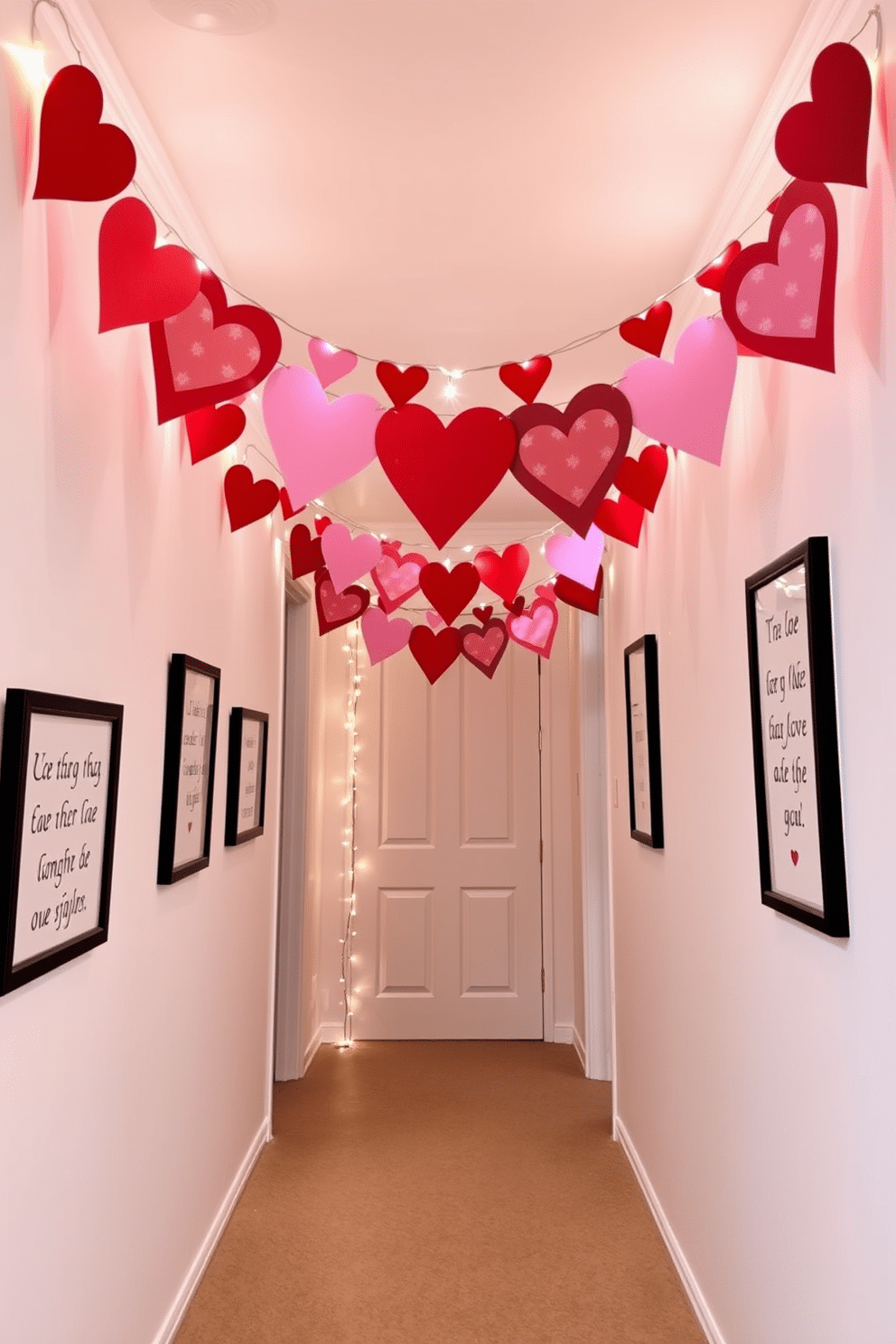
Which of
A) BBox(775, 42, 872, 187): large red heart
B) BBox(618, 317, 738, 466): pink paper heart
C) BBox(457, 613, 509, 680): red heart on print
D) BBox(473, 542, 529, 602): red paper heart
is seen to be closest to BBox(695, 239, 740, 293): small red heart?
BBox(618, 317, 738, 466): pink paper heart

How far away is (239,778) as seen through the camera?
2631mm

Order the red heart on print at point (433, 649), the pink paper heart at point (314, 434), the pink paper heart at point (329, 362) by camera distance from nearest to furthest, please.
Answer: the pink paper heart at point (314, 434) < the pink paper heart at point (329, 362) < the red heart on print at point (433, 649)

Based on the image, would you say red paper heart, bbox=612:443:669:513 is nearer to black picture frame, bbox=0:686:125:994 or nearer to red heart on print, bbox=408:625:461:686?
black picture frame, bbox=0:686:125:994

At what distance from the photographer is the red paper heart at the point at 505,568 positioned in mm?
2725

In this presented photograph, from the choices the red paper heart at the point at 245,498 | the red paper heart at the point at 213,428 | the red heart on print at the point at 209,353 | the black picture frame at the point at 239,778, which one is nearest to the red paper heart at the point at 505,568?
the red paper heart at the point at 245,498

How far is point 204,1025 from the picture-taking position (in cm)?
234

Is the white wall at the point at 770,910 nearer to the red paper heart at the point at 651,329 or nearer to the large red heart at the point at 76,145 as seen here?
the red paper heart at the point at 651,329

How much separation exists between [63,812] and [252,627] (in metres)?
1.47

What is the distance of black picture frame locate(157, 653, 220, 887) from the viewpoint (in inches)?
76.5

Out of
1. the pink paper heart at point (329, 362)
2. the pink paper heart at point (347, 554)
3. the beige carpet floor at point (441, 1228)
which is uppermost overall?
the pink paper heart at point (329, 362)

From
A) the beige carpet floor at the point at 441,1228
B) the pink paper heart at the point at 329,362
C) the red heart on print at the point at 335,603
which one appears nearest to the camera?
the pink paper heart at the point at 329,362

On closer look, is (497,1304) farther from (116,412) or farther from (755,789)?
(116,412)

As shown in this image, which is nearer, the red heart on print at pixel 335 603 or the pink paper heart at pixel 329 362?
the pink paper heart at pixel 329 362

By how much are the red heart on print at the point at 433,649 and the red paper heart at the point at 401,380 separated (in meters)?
1.77
